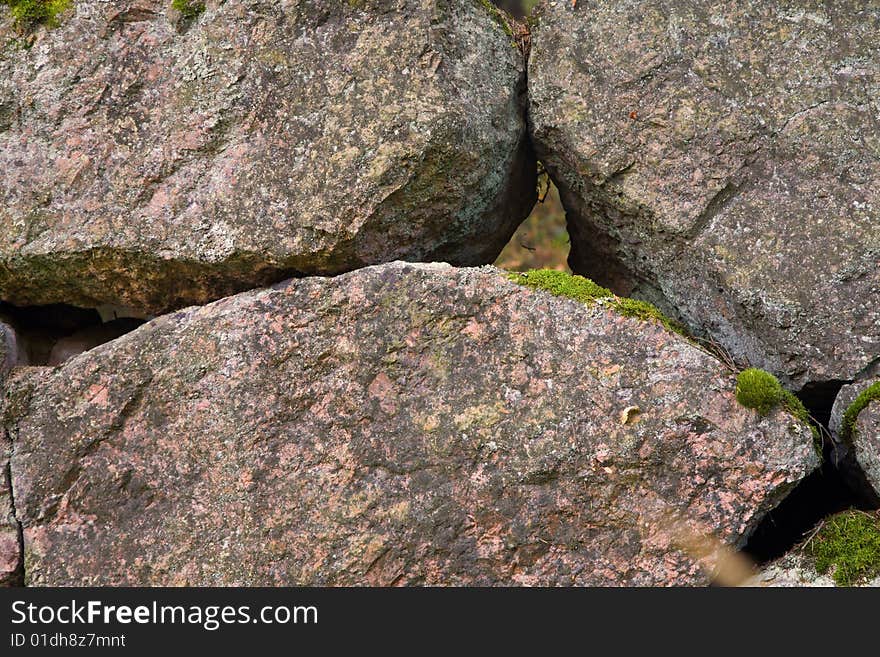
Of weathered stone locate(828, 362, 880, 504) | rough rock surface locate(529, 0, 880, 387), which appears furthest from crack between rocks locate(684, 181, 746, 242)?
weathered stone locate(828, 362, 880, 504)

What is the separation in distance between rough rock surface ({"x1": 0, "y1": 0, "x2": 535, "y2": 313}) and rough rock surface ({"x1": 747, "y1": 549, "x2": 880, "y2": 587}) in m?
1.55

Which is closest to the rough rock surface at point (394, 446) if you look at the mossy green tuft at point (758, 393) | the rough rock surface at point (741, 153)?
the mossy green tuft at point (758, 393)

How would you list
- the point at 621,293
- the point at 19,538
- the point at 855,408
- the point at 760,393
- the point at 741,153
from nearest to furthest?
the point at 760,393 < the point at 855,408 < the point at 19,538 < the point at 741,153 < the point at 621,293

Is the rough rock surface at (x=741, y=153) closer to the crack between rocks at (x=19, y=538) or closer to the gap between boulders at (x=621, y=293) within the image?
the gap between boulders at (x=621, y=293)

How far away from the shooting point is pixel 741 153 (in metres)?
2.98

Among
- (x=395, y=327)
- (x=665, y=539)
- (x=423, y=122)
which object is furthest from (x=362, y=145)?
(x=665, y=539)

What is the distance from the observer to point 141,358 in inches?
115

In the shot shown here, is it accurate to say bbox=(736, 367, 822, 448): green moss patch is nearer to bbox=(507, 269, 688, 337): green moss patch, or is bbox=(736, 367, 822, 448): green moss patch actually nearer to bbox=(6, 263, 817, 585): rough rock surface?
bbox=(6, 263, 817, 585): rough rock surface

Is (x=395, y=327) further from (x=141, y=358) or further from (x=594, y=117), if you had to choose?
(x=594, y=117)

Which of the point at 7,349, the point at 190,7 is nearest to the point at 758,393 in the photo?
the point at 190,7

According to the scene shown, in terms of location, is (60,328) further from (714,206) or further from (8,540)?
(714,206)

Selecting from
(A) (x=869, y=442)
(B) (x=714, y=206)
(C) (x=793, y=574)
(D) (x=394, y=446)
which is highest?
(B) (x=714, y=206)

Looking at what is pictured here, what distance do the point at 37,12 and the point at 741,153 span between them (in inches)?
100

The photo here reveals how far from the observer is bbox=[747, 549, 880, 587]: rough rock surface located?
8.61ft
